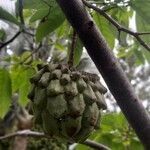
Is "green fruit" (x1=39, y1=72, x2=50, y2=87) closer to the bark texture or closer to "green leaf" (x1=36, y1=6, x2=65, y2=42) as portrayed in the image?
the bark texture

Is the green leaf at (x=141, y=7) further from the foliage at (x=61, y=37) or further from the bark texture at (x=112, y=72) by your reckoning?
the bark texture at (x=112, y=72)

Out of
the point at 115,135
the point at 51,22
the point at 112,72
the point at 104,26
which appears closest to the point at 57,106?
the point at 112,72

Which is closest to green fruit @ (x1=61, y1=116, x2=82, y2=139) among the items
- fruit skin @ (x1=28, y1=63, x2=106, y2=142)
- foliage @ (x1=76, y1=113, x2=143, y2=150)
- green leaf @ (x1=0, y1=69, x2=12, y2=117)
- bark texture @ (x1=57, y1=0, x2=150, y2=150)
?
fruit skin @ (x1=28, y1=63, x2=106, y2=142)

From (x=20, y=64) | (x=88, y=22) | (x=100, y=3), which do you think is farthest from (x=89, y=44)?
(x=20, y=64)

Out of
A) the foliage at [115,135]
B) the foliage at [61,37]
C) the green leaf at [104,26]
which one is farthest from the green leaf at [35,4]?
the foliage at [115,135]

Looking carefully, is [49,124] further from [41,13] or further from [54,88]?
[41,13]

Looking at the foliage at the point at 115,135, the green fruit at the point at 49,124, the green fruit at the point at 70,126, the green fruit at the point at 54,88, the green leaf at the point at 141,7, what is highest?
the green leaf at the point at 141,7
